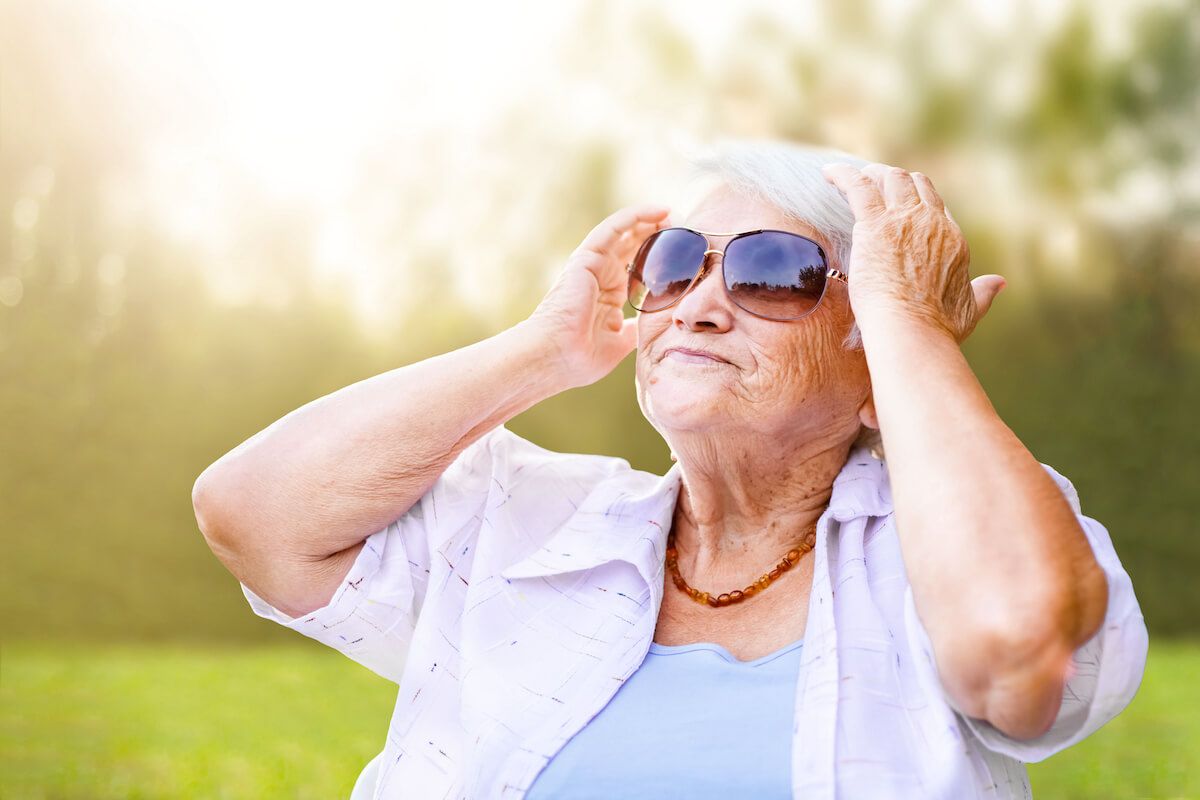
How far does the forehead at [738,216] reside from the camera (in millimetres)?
2018

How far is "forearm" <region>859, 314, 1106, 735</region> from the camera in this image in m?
1.34

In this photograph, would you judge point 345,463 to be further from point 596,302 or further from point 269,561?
point 596,302

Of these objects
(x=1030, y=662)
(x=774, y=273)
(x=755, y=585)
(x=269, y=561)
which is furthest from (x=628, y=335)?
(x=1030, y=662)

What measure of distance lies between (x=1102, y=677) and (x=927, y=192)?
0.90 metres

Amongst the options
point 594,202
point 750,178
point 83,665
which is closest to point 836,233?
point 750,178

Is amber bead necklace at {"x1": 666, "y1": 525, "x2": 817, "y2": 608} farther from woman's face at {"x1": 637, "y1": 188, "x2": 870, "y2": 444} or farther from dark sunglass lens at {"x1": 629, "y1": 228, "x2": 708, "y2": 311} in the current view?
dark sunglass lens at {"x1": 629, "y1": 228, "x2": 708, "y2": 311}

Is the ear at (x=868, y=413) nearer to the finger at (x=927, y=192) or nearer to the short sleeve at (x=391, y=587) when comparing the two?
the finger at (x=927, y=192)

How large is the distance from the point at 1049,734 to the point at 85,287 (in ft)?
31.3

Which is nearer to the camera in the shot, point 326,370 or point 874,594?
point 874,594

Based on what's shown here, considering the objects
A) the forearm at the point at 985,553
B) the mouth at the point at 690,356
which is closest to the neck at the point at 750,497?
the mouth at the point at 690,356

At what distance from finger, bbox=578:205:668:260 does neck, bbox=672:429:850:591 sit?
58 cm

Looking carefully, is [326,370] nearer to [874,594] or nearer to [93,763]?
[93,763]

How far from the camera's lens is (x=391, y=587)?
202cm

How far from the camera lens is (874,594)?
174cm
